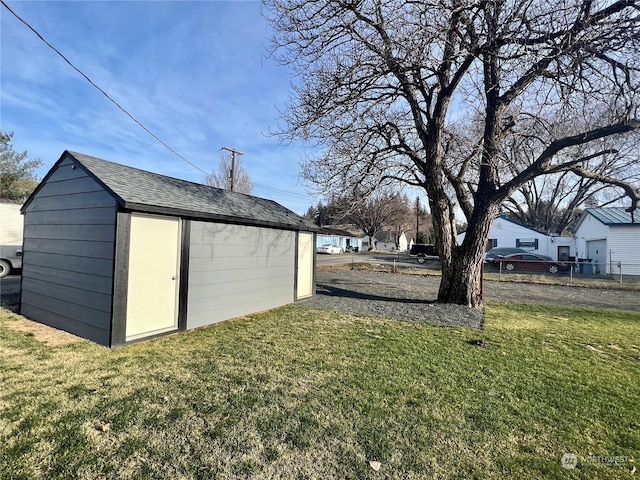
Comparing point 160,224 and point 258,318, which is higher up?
point 160,224

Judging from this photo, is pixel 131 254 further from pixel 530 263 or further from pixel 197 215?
pixel 530 263

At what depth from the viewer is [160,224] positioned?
514cm

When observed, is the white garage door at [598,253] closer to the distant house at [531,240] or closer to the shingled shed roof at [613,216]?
the shingled shed roof at [613,216]

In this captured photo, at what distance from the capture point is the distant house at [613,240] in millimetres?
15883

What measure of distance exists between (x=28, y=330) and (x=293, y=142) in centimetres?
645

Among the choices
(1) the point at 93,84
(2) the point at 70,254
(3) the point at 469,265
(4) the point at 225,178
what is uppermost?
(4) the point at 225,178

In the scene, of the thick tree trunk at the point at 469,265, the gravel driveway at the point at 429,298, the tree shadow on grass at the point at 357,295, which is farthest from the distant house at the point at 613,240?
the tree shadow on grass at the point at 357,295

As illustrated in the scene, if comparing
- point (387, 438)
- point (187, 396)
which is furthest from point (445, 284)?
point (187, 396)

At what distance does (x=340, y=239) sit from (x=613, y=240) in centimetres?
3012

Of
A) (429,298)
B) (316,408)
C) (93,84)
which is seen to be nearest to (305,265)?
(429,298)

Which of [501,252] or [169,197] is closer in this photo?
[169,197]

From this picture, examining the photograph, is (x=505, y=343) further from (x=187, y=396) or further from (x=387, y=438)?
(x=187, y=396)

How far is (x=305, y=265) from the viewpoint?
9117mm

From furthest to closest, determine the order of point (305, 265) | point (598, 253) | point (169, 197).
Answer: point (598, 253) < point (305, 265) < point (169, 197)
